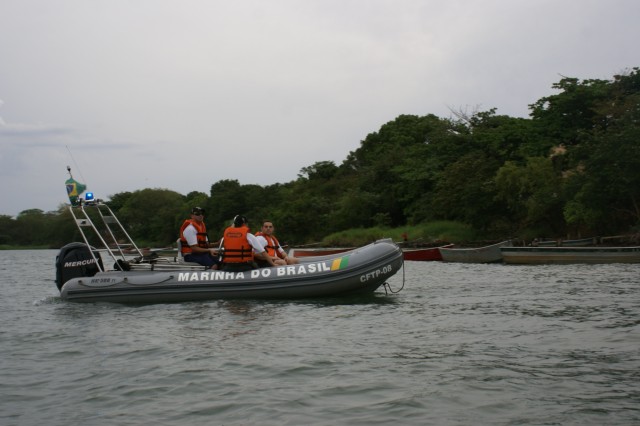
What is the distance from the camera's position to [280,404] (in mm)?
5309

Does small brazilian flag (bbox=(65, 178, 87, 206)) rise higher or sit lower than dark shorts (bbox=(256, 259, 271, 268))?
higher

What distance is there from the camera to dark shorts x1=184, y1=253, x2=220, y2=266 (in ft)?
40.7

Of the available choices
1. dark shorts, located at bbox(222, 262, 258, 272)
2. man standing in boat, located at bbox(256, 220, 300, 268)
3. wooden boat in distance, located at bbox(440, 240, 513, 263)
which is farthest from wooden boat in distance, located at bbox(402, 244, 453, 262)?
dark shorts, located at bbox(222, 262, 258, 272)

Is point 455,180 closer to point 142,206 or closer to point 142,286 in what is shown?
point 142,286

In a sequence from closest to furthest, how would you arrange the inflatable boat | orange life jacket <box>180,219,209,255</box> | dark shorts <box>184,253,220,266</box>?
the inflatable boat → orange life jacket <box>180,219,209,255</box> → dark shorts <box>184,253,220,266</box>

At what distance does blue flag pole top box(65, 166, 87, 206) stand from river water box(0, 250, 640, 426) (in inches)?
84.0

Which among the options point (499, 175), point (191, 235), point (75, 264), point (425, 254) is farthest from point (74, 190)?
point (499, 175)

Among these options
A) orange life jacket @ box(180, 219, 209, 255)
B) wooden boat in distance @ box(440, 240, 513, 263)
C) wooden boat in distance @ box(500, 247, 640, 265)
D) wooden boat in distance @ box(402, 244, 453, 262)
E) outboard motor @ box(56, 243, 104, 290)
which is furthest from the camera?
wooden boat in distance @ box(402, 244, 453, 262)

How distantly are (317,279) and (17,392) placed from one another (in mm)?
6042

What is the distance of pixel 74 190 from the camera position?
1223 centimetres

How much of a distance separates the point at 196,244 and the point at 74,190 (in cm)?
250

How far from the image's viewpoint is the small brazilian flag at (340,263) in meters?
11.5

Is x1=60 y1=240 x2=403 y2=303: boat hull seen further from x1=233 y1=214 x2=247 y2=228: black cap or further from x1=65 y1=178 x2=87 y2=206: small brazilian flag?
x1=65 y1=178 x2=87 y2=206: small brazilian flag

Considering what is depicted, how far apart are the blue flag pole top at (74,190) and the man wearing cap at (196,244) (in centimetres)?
206
